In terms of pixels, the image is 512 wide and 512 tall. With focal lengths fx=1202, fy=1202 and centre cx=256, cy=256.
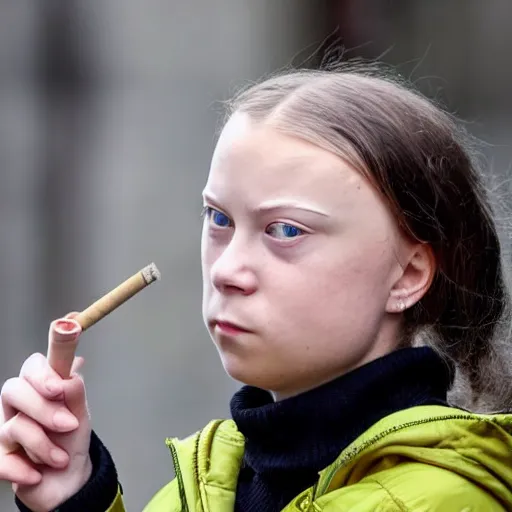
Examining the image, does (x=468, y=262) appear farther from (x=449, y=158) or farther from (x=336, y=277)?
(x=336, y=277)

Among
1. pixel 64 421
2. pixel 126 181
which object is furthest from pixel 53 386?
pixel 126 181

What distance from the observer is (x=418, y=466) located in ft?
4.82

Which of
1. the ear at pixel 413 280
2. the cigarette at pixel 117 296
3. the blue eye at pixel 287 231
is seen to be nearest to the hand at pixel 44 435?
the cigarette at pixel 117 296

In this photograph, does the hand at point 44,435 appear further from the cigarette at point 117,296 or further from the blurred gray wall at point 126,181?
the blurred gray wall at point 126,181

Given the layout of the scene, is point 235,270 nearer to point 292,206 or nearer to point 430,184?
point 292,206

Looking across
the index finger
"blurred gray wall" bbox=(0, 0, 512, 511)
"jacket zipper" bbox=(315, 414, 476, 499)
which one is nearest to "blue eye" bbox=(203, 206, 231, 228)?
the index finger

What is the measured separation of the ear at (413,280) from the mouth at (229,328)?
→ 0.20 m

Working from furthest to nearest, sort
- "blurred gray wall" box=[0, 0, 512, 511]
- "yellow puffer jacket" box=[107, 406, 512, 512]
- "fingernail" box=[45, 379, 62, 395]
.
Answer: "blurred gray wall" box=[0, 0, 512, 511], "fingernail" box=[45, 379, 62, 395], "yellow puffer jacket" box=[107, 406, 512, 512]

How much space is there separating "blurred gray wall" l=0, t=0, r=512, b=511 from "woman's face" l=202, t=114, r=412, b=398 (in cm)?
312

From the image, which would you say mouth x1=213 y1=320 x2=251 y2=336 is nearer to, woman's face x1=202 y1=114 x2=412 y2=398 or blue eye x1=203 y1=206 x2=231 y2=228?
woman's face x1=202 y1=114 x2=412 y2=398

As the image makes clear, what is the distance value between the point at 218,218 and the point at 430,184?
29cm

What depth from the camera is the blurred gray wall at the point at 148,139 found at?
186 inches

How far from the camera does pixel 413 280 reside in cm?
161

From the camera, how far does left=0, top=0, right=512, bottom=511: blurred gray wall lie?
15.5 ft
